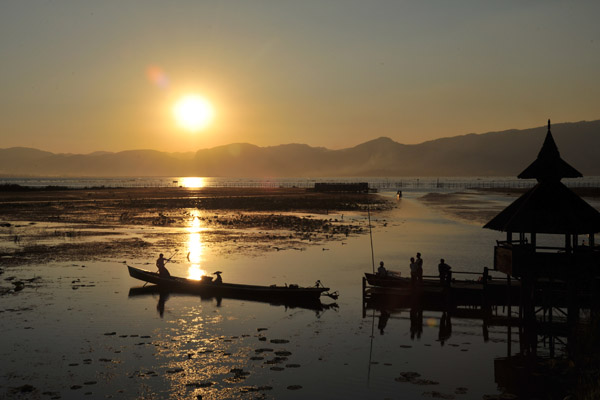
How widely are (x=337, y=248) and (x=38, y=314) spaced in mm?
27866

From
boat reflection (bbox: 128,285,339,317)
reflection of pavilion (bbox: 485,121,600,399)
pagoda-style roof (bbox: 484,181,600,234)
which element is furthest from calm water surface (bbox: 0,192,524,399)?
pagoda-style roof (bbox: 484,181,600,234)

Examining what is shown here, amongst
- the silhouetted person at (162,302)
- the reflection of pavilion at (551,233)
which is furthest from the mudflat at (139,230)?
the reflection of pavilion at (551,233)

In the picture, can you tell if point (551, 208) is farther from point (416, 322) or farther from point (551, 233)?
point (416, 322)

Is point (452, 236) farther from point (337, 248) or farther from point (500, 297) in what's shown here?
point (500, 297)

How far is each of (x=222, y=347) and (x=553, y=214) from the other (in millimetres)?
14242

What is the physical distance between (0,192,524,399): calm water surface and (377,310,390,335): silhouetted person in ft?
0.79

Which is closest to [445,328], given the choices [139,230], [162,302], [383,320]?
[383,320]

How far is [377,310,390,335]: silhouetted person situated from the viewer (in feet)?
78.8

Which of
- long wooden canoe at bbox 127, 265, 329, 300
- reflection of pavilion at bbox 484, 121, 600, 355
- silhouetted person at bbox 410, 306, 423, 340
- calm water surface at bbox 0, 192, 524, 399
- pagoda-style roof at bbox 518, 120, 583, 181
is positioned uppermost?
pagoda-style roof at bbox 518, 120, 583, 181

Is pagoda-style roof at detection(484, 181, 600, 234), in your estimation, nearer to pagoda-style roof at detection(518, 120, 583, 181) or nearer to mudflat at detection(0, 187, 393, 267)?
pagoda-style roof at detection(518, 120, 583, 181)

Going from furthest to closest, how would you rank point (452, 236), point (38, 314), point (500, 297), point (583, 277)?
point (452, 236), point (500, 297), point (38, 314), point (583, 277)

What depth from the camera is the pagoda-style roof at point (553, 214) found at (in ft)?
65.9

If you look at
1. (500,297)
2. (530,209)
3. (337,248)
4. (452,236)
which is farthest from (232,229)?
(530,209)

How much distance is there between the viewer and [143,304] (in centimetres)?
2795
